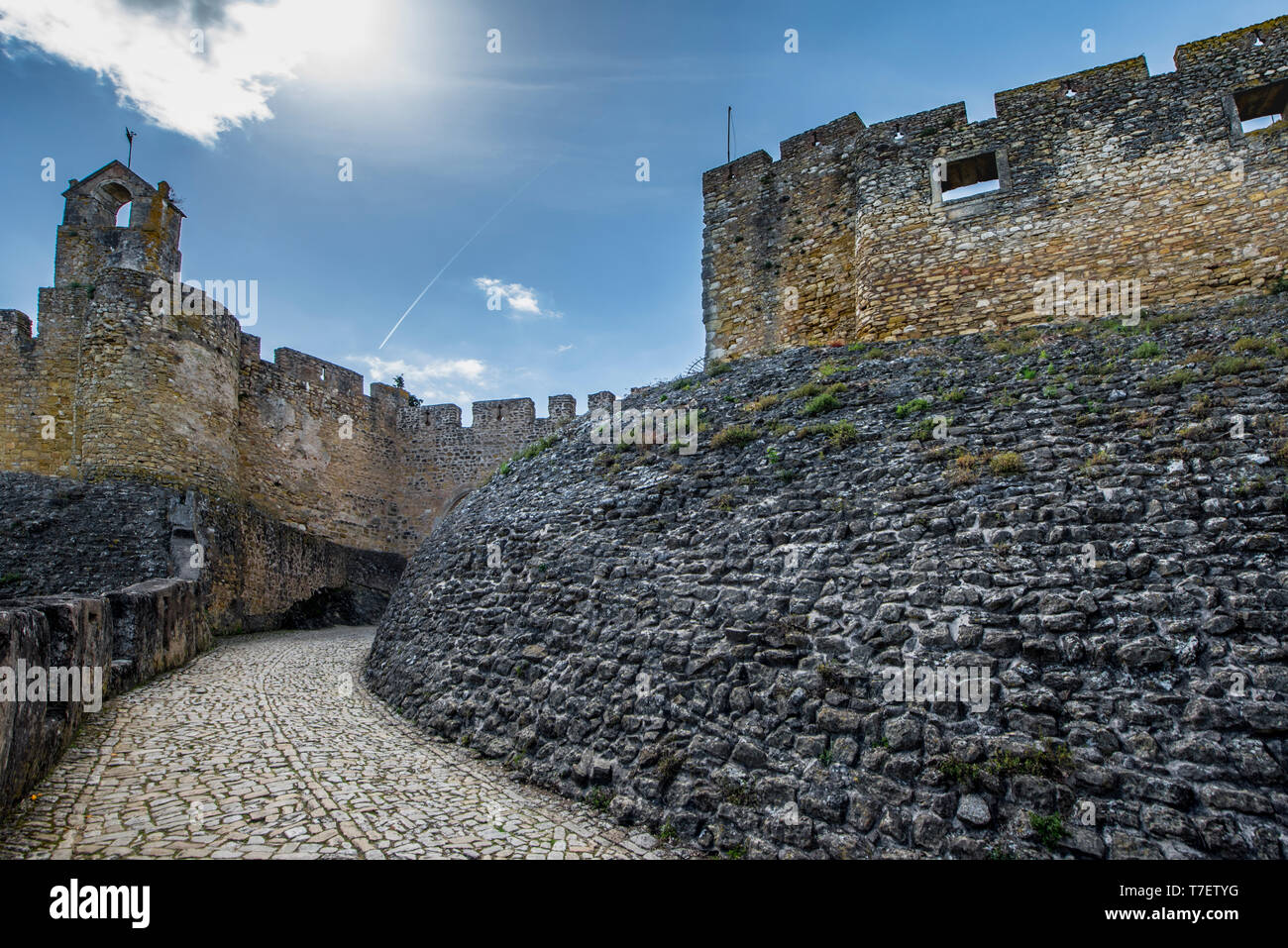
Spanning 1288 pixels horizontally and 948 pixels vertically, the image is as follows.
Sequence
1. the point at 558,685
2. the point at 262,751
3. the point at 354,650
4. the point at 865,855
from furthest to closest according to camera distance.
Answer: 1. the point at 354,650
2. the point at 558,685
3. the point at 262,751
4. the point at 865,855

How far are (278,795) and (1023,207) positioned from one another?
43.1ft

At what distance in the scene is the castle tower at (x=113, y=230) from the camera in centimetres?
1641

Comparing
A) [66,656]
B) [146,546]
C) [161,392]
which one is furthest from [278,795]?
[161,392]

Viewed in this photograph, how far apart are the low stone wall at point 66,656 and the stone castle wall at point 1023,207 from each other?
1102cm

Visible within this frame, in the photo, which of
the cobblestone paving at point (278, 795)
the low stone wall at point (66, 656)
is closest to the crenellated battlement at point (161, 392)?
the low stone wall at point (66, 656)

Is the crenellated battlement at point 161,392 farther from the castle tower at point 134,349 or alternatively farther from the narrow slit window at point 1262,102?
the narrow slit window at point 1262,102

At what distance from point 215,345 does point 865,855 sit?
19138 mm

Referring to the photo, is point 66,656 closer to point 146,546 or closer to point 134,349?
point 146,546

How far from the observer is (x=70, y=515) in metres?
13.0

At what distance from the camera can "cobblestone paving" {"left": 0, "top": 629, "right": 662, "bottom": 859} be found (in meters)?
4.28

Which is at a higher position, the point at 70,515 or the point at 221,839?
the point at 70,515

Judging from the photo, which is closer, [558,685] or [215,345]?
[558,685]

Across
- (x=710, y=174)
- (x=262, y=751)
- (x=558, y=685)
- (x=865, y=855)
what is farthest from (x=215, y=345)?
(x=865, y=855)

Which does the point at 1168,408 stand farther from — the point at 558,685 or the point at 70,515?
the point at 70,515
